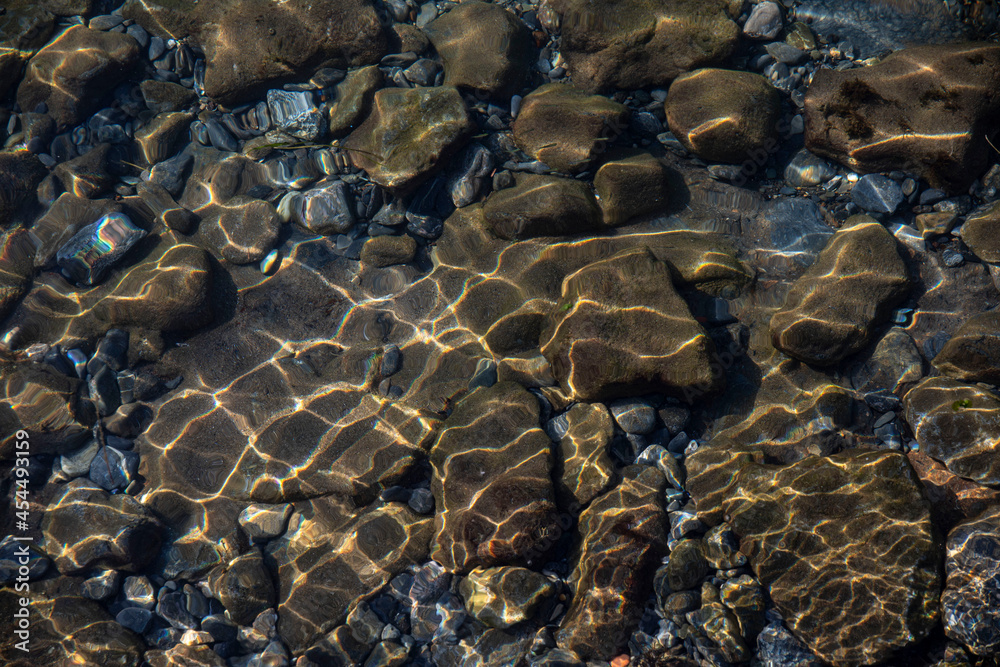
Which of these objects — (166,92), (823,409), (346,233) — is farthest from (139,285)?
(823,409)

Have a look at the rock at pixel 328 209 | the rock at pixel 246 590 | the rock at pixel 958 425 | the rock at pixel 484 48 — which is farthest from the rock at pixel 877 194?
the rock at pixel 246 590

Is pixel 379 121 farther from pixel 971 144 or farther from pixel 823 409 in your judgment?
pixel 971 144

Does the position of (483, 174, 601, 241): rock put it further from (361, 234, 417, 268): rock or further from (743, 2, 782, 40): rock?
(743, 2, 782, 40): rock

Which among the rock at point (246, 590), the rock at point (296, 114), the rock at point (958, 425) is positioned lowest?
the rock at point (246, 590)

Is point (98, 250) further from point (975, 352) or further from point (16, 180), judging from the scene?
point (975, 352)

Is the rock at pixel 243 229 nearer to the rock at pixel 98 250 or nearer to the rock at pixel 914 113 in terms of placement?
the rock at pixel 98 250

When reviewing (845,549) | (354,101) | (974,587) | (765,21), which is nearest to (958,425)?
(974,587)
